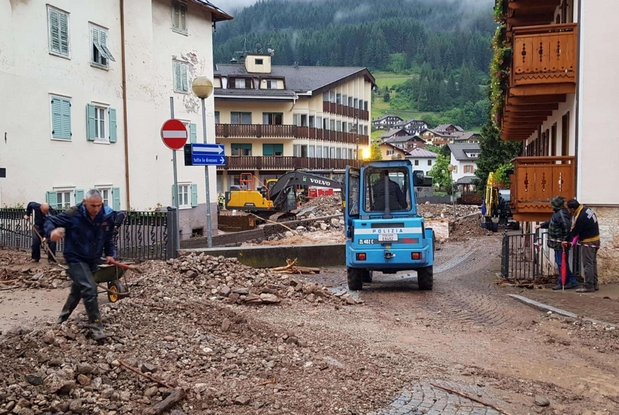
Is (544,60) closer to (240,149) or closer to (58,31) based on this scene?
(58,31)

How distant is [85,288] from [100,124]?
1866cm

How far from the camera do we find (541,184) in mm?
14844

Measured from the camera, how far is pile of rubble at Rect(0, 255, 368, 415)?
5805 millimetres

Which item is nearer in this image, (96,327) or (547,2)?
(96,327)

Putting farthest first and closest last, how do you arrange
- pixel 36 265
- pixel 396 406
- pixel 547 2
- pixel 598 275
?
1. pixel 547 2
2. pixel 36 265
3. pixel 598 275
4. pixel 396 406

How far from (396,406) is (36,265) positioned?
11.8m

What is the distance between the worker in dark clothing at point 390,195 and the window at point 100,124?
1346cm

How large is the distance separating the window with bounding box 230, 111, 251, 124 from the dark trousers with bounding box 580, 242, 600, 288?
161ft

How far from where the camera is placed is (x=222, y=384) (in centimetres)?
631

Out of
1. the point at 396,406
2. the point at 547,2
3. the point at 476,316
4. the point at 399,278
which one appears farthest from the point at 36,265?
the point at 547,2

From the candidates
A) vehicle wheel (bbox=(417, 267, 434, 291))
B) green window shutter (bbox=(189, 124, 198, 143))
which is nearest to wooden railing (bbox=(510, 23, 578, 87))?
vehicle wheel (bbox=(417, 267, 434, 291))

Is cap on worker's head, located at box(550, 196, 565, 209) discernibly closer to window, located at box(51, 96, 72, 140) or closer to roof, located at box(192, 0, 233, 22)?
window, located at box(51, 96, 72, 140)

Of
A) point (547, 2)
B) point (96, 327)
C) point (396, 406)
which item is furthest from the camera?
point (547, 2)

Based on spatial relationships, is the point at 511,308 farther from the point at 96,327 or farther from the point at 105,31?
the point at 105,31
